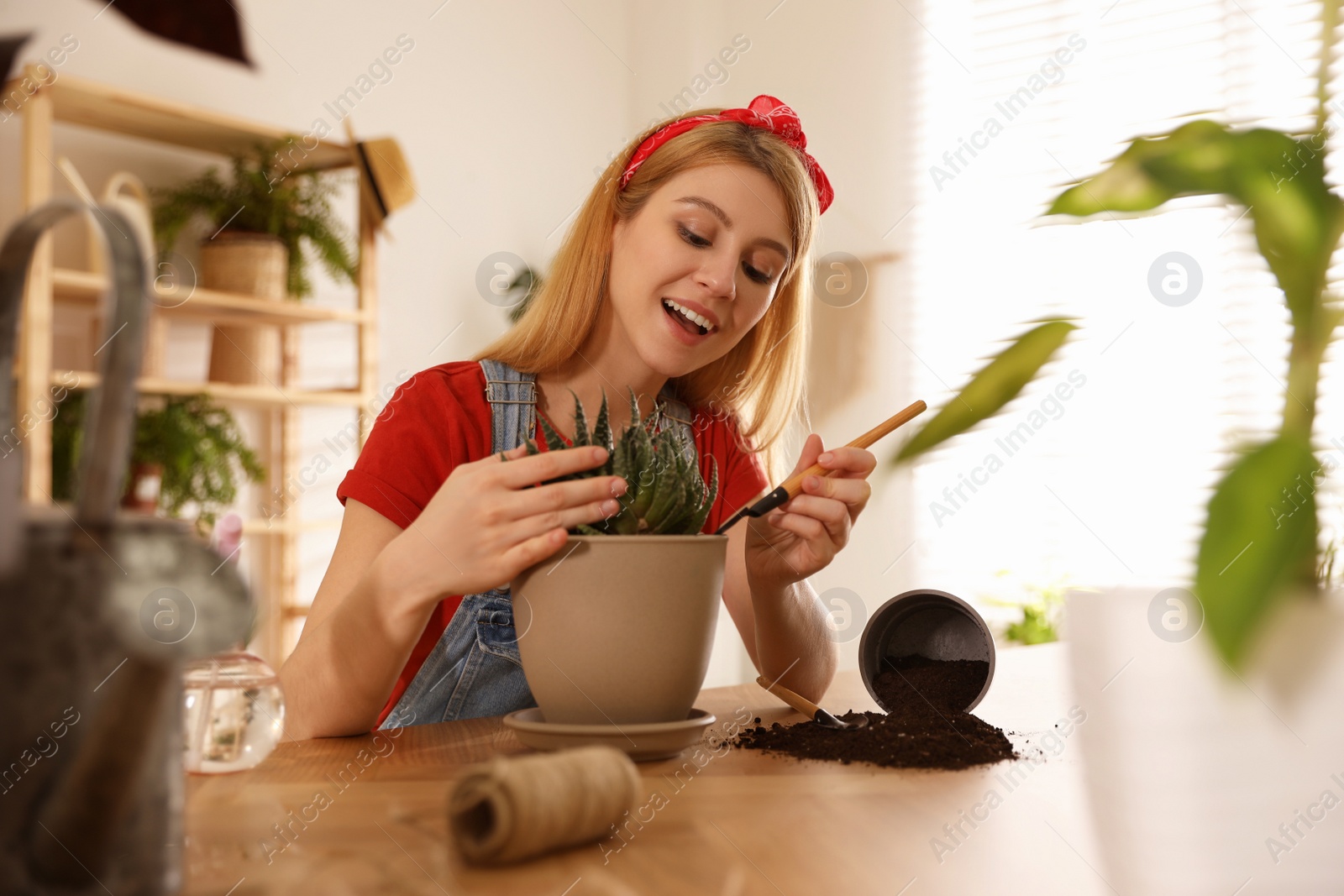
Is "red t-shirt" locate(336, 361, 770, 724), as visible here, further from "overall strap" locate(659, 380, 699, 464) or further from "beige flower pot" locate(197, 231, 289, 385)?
"beige flower pot" locate(197, 231, 289, 385)

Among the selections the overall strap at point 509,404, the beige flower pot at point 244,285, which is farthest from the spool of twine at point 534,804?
the beige flower pot at point 244,285

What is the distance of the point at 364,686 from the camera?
0.88m

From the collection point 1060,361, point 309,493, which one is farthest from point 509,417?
point 309,493

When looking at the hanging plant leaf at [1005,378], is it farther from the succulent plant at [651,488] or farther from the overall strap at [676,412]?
the overall strap at [676,412]

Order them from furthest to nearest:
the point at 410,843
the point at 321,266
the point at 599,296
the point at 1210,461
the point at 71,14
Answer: the point at 321,266 → the point at 71,14 → the point at 599,296 → the point at 410,843 → the point at 1210,461

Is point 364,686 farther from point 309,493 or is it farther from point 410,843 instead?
point 309,493

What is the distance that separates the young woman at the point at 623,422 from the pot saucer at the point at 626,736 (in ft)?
0.41

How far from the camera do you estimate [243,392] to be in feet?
8.91

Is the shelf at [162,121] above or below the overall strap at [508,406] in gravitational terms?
above

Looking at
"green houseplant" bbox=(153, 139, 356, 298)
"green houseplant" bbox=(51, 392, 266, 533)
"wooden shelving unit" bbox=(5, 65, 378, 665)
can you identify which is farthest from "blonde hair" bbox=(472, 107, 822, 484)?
"green houseplant" bbox=(153, 139, 356, 298)

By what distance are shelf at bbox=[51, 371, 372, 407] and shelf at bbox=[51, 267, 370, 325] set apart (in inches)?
7.4

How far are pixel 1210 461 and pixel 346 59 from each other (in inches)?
136

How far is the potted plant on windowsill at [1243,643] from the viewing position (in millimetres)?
301

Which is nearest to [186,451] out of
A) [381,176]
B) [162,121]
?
[162,121]
